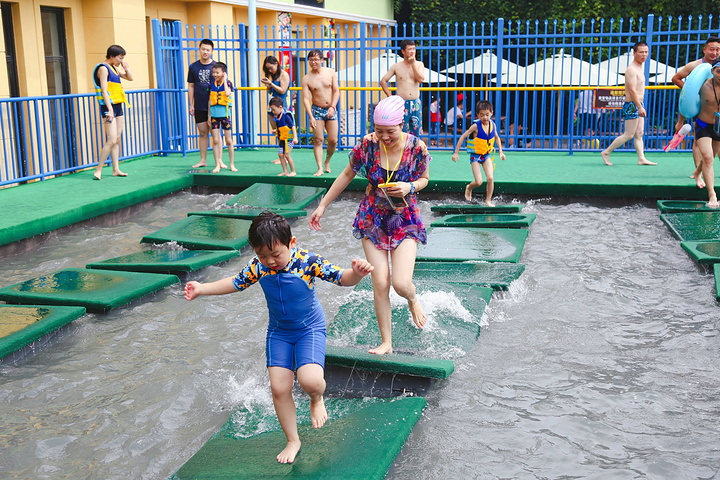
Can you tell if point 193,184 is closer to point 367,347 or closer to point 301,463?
point 367,347

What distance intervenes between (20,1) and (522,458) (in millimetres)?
11377

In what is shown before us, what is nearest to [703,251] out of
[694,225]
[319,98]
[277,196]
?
[694,225]

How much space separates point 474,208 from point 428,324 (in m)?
4.92

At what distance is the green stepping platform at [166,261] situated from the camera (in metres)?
7.46

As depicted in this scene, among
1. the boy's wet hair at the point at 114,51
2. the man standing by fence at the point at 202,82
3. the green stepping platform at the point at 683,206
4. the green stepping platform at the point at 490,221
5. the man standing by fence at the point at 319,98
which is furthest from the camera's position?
the man standing by fence at the point at 202,82

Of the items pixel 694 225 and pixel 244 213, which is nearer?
pixel 694 225

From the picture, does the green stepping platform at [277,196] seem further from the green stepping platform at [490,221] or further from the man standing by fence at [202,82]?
the green stepping platform at [490,221]

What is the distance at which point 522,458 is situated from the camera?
4070mm

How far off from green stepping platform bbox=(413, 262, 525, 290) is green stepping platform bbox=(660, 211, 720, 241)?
2.37 metres

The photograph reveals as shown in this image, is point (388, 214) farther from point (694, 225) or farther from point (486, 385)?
point (694, 225)

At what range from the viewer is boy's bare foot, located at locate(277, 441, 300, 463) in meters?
3.83

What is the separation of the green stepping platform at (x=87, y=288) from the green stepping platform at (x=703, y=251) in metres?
5.08

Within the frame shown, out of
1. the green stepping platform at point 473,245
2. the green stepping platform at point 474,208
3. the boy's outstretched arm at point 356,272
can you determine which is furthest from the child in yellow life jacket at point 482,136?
the boy's outstretched arm at point 356,272

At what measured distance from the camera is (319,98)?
39.1 feet
